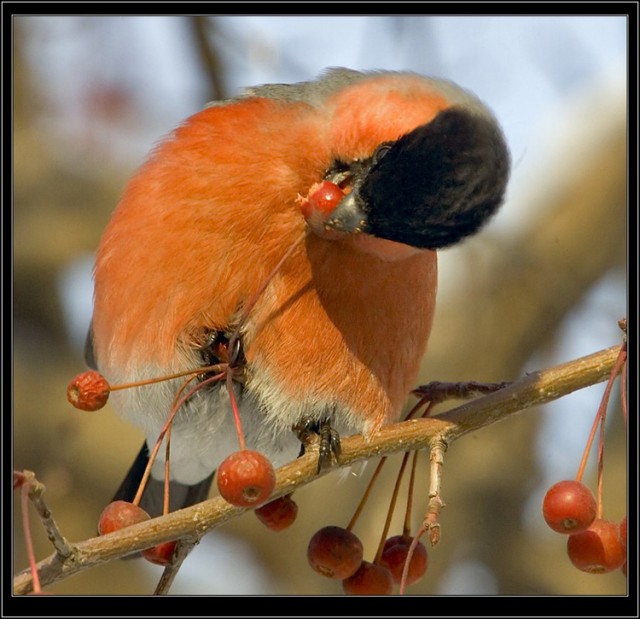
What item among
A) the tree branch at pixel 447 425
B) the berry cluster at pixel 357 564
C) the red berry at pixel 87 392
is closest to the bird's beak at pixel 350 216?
the tree branch at pixel 447 425

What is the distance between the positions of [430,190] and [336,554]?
1.00 meters

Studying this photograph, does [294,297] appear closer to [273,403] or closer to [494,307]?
[273,403]

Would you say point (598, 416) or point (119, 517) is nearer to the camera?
point (598, 416)

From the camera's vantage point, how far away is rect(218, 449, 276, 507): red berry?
7.37 ft

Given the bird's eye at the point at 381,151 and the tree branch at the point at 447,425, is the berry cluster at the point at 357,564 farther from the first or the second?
the bird's eye at the point at 381,151

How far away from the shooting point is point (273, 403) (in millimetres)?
2906

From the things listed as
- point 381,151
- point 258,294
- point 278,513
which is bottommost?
point 278,513

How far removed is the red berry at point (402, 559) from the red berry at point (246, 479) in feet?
2.05

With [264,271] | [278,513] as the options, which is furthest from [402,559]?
[264,271]

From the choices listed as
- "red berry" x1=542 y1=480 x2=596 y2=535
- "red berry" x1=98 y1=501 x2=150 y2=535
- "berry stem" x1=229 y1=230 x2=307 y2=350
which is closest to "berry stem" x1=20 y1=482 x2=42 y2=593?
"red berry" x1=98 y1=501 x2=150 y2=535

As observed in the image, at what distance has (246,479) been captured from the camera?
2244mm

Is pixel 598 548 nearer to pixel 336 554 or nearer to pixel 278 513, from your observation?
pixel 336 554

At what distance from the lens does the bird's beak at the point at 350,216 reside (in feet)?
8.23

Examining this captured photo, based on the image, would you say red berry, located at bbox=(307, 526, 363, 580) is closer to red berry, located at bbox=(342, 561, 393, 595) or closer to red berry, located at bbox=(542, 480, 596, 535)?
red berry, located at bbox=(342, 561, 393, 595)
